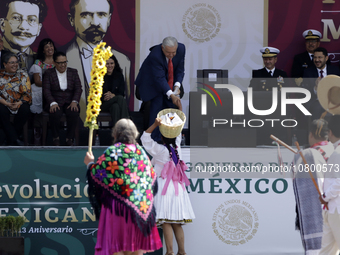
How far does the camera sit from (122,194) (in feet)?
14.8

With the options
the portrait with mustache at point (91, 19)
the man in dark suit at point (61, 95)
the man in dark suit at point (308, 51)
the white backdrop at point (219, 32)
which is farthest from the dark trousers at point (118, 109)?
the man in dark suit at point (308, 51)

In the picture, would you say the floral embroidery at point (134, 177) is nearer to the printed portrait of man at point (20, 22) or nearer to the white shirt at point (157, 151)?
the white shirt at point (157, 151)

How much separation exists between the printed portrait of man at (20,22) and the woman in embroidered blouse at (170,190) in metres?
3.62

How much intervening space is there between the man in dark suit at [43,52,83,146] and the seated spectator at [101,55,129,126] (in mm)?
377

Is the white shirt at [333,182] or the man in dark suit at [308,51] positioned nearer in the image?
the white shirt at [333,182]

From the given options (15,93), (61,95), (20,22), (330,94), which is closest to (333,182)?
(330,94)

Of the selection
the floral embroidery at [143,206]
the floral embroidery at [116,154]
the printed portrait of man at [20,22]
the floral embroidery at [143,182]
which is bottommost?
the floral embroidery at [143,206]

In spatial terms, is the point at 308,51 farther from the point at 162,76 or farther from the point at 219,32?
the point at 162,76

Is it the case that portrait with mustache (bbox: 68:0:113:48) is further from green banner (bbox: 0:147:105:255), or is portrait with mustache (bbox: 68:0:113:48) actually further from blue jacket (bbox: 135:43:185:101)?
green banner (bbox: 0:147:105:255)

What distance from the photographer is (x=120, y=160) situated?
4492 mm

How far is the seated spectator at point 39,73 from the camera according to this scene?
281 inches

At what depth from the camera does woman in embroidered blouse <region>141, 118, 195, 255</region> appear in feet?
18.3

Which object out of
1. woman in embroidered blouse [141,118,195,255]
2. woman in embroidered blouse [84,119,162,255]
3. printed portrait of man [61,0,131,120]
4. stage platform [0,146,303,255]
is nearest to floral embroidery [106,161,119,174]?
woman in embroidered blouse [84,119,162,255]

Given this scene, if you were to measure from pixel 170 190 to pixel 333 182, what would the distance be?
68.1 inches
